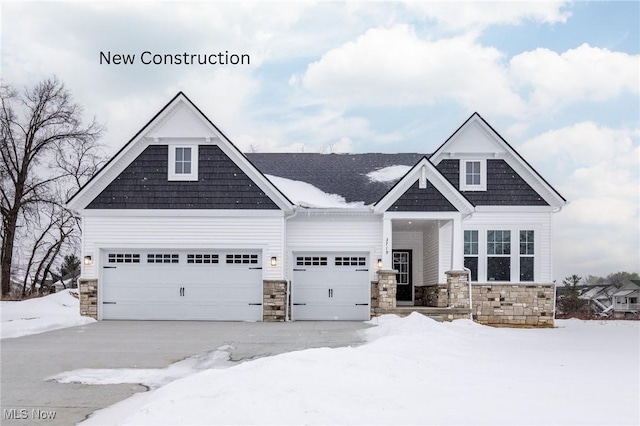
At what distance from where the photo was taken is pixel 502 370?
29.4 ft

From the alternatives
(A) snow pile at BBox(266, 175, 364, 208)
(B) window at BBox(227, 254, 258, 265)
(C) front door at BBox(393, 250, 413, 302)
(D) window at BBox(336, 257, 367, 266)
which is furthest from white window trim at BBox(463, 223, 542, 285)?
(B) window at BBox(227, 254, 258, 265)

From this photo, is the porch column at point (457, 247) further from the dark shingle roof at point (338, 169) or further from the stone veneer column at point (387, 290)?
the dark shingle roof at point (338, 169)

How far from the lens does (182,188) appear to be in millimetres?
18219

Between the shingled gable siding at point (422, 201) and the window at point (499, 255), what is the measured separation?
8.79 feet

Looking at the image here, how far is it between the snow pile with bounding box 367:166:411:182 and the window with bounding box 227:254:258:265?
5.29 m

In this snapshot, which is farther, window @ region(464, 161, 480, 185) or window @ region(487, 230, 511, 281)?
window @ region(464, 161, 480, 185)

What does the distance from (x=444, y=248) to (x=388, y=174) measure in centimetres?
369

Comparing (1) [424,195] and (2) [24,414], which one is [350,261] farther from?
(2) [24,414]

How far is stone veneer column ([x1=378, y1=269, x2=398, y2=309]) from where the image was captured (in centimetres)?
1770

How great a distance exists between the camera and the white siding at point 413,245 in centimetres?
2150

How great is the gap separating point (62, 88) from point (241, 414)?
91.4 feet

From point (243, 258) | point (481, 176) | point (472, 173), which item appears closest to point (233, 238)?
point (243, 258)

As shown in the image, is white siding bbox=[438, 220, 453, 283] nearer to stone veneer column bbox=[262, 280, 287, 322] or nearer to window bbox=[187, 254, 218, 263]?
stone veneer column bbox=[262, 280, 287, 322]

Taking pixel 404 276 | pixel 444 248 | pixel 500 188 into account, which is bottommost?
pixel 404 276
